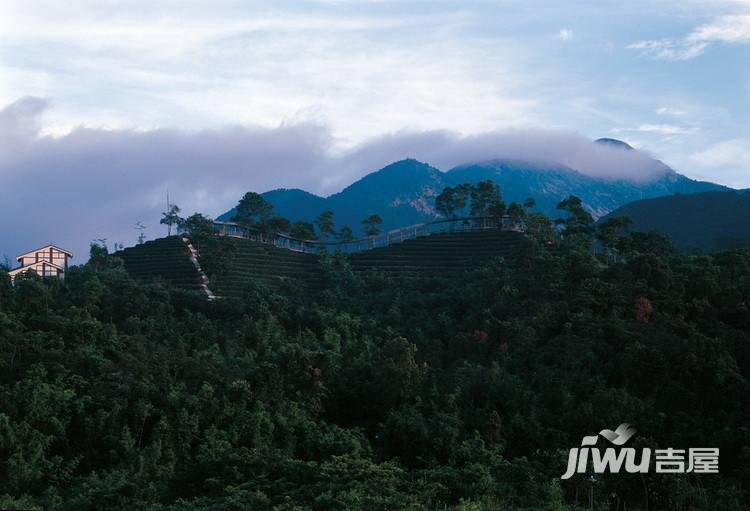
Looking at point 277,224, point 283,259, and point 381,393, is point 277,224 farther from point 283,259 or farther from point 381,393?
point 381,393

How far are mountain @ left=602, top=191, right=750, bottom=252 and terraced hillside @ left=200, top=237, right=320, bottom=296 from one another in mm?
32178

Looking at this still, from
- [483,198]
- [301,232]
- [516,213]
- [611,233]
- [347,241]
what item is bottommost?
[611,233]

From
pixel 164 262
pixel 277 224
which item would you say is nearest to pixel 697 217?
pixel 277 224

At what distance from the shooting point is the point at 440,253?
52.3 meters

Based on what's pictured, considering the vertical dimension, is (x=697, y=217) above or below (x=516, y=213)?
above

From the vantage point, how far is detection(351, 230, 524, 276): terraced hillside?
160 feet

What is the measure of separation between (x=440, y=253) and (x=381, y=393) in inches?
1075

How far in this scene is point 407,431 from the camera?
885 inches

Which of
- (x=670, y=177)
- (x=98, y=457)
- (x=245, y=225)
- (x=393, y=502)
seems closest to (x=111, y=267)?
(x=245, y=225)

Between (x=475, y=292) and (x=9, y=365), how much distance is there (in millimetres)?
20359

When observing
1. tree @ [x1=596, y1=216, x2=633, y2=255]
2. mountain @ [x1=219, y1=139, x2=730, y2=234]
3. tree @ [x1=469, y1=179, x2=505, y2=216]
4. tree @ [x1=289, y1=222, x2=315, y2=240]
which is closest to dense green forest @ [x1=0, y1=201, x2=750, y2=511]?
tree @ [x1=596, y1=216, x2=633, y2=255]

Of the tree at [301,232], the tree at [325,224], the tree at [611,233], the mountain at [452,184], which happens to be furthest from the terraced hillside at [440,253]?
the mountain at [452,184]

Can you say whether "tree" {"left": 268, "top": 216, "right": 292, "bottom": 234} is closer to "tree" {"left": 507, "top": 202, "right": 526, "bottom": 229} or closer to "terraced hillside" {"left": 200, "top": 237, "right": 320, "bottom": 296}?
"terraced hillside" {"left": 200, "top": 237, "right": 320, "bottom": 296}

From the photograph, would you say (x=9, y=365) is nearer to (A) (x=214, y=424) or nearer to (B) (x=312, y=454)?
(A) (x=214, y=424)
